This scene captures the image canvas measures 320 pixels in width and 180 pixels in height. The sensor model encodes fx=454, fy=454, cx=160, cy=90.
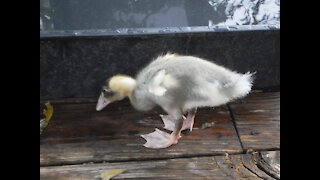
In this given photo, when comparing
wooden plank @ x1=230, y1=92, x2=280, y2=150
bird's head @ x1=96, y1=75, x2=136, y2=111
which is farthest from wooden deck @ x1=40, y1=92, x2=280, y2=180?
bird's head @ x1=96, y1=75, x2=136, y2=111

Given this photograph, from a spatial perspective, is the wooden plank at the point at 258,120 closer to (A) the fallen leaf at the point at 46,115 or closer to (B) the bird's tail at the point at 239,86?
(B) the bird's tail at the point at 239,86

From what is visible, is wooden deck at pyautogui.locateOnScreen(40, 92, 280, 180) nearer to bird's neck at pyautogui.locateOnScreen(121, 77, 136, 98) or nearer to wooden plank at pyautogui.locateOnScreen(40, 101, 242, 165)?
wooden plank at pyautogui.locateOnScreen(40, 101, 242, 165)

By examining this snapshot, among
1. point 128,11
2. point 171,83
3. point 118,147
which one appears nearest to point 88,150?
point 118,147

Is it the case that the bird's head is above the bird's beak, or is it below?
above

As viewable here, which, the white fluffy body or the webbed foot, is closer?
the white fluffy body

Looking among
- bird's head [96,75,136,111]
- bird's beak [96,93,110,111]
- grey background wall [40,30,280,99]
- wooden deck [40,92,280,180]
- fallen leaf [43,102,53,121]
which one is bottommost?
wooden deck [40,92,280,180]
